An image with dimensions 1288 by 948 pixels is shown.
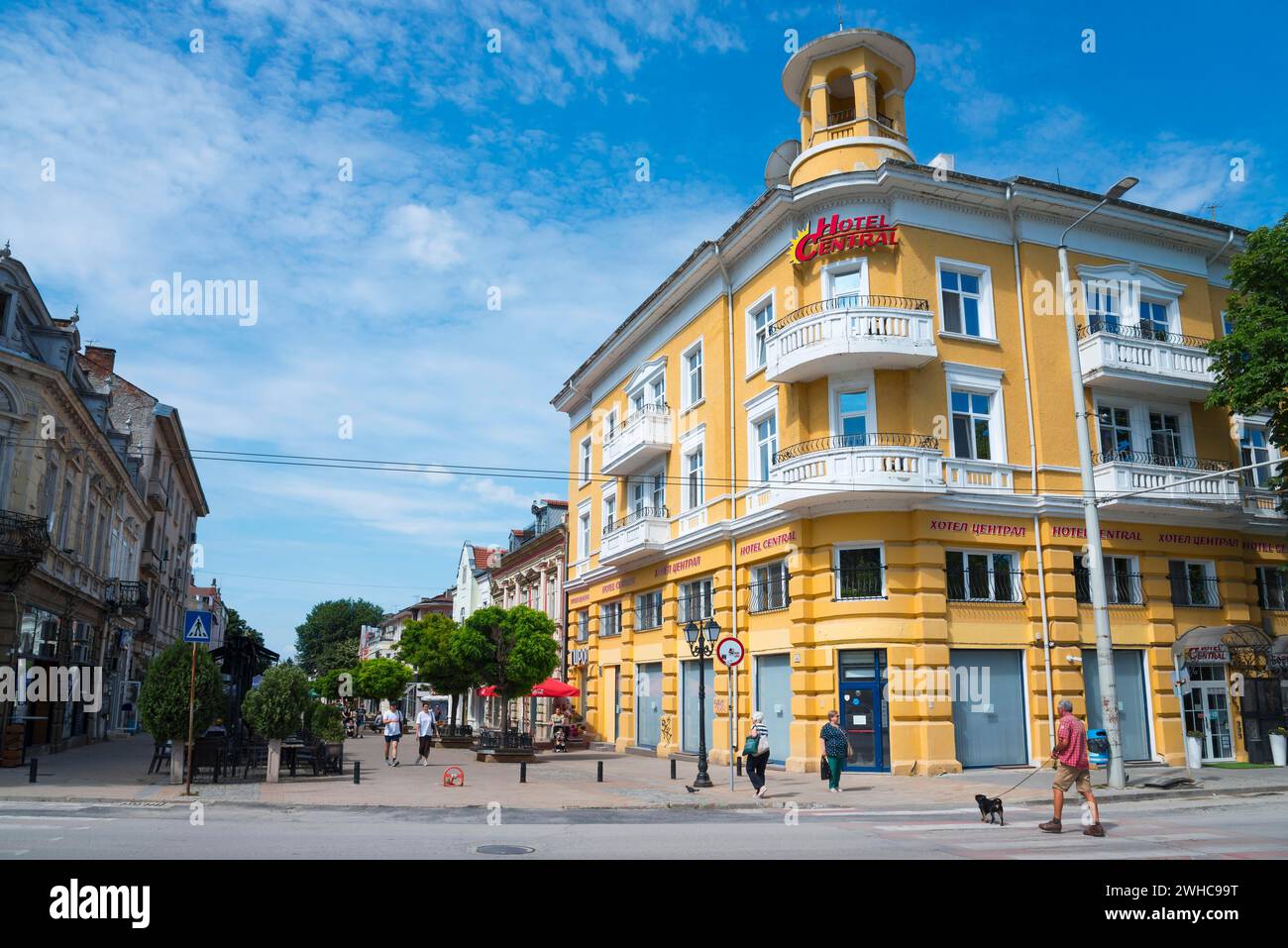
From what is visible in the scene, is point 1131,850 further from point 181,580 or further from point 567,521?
point 181,580

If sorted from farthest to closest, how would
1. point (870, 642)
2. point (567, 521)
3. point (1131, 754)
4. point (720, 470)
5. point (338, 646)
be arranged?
point (338, 646) < point (567, 521) < point (720, 470) < point (1131, 754) < point (870, 642)

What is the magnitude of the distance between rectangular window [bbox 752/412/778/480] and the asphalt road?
39.3 feet

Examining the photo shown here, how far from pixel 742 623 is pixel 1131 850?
16.1 metres

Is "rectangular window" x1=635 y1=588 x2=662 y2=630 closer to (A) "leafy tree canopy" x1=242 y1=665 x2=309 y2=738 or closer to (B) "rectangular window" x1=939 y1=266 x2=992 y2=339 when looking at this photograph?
(B) "rectangular window" x1=939 y1=266 x2=992 y2=339

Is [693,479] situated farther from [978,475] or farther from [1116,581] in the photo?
[1116,581]

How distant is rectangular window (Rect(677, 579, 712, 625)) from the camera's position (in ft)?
98.2

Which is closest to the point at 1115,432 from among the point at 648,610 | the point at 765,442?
the point at 765,442

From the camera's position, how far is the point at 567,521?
44406 millimetres

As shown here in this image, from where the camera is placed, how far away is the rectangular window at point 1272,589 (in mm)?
27734

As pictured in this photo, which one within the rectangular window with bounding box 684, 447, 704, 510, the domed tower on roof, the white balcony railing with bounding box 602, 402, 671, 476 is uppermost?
the domed tower on roof

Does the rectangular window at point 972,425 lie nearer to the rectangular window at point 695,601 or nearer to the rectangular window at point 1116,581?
the rectangular window at point 1116,581

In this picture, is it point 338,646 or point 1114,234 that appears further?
point 338,646

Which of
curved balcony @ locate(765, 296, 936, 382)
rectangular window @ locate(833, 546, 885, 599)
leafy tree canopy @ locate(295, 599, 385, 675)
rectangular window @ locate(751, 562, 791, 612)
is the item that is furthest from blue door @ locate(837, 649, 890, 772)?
leafy tree canopy @ locate(295, 599, 385, 675)
